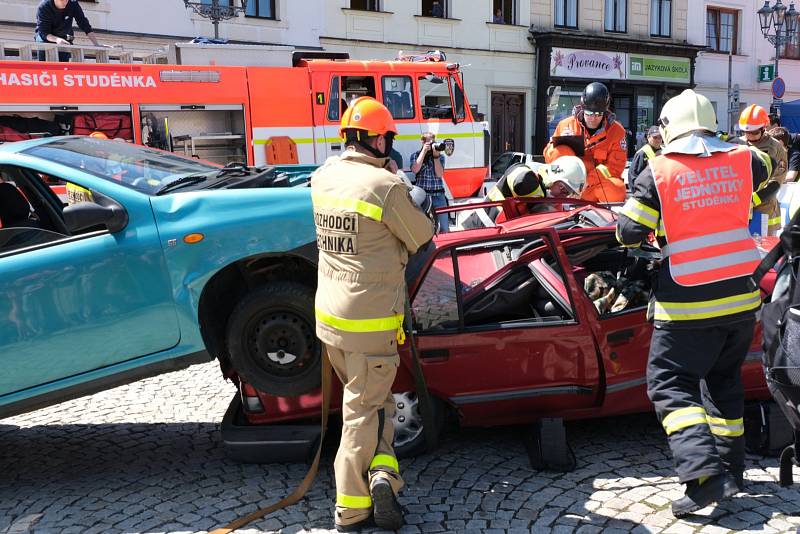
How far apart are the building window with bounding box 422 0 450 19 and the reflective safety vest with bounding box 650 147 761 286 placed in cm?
1849

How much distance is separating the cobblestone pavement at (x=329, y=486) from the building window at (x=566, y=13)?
20893 millimetres

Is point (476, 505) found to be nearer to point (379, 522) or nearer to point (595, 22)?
point (379, 522)

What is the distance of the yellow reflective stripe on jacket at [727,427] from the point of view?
11.7ft

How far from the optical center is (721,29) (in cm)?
2769

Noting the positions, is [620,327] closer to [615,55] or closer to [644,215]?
[644,215]

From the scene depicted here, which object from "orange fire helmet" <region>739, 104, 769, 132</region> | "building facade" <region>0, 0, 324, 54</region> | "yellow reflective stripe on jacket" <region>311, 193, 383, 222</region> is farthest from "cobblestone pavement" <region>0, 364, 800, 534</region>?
"building facade" <region>0, 0, 324, 54</region>

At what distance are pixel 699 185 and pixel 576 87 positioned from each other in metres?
21.0

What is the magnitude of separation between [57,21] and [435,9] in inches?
499

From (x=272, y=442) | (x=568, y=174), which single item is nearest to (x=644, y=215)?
(x=568, y=174)

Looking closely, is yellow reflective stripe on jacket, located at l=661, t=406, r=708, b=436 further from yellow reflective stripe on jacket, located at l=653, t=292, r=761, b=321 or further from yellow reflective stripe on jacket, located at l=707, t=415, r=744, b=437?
yellow reflective stripe on jacket, located at l=653, t=292, r=761, b=321

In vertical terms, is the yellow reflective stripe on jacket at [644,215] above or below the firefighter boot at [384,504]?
above

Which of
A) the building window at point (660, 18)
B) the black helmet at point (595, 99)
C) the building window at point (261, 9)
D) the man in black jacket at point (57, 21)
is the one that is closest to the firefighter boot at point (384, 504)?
the black helmet at point (595, 99)

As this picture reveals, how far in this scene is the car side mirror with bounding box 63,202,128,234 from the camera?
3648 millimetres

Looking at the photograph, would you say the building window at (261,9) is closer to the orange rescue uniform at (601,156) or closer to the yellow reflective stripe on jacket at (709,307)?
the orange rescue uniform at (601,156)
